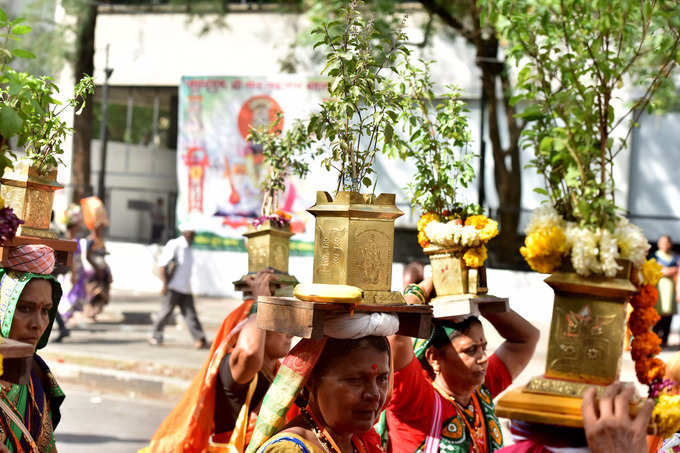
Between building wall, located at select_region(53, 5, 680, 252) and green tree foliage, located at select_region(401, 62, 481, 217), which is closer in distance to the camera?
green tree foliage, located at select_region(401, 62, 481, 217)

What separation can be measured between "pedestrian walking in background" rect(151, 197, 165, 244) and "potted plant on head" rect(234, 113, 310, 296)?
1454cm

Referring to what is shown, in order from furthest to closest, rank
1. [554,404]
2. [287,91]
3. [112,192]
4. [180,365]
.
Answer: [112,192], [287,91], [180,365], [554,404]

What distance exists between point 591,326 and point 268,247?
291 cm

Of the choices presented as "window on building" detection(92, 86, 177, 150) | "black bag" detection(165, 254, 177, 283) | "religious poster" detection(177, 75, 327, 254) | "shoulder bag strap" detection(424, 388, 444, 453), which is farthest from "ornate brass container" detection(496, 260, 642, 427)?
"window on building" detection(92, 86, 177, 150)

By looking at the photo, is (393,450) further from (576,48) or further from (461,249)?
(576,48)

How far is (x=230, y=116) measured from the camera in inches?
699

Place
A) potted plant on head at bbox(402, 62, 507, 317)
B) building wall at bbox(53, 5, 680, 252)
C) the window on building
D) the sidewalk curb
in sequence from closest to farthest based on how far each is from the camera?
potted plant on head at bbox(402, 62, 507, 317) < the sidewalk curb < building wall at bbox(53, 5, 680, 252) < the window on building

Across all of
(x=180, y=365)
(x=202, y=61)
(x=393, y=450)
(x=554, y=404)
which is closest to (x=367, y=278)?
(x=554, y=404)

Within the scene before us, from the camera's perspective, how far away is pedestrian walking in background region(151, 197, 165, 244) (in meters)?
20.4

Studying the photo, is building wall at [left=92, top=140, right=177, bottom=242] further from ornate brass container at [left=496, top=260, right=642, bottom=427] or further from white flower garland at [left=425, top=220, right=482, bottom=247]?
ornate brass container at [left=496, top=260, right=642, bottom=427]

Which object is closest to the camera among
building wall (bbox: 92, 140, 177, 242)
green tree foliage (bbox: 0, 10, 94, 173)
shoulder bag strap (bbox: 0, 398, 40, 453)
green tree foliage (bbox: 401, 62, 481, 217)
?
green tree foliage (bbox: 0, 10, 94, 173)

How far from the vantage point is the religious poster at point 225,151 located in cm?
1725

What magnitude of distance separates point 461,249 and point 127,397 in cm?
756

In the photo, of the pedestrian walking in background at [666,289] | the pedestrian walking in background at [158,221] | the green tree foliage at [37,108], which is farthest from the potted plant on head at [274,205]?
the pedestrian walking in background at [158,221]
